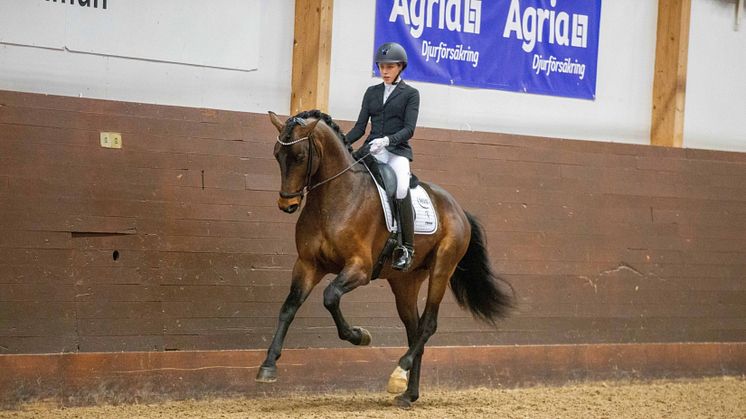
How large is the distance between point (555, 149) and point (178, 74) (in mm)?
3194

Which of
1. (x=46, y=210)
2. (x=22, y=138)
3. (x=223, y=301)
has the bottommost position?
(x=223, y=301)

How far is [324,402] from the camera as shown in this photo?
7.09 metres

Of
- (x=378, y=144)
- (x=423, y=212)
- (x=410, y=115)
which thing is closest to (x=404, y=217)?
(x=423, y=212)

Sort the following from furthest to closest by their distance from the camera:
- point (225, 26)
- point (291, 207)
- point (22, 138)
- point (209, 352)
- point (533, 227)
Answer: point (533, 227)
point (225, 26)
point (209, 352)
point (22, 138)
point (291, 207)

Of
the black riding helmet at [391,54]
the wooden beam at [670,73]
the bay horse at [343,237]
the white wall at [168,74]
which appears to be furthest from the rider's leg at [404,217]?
the wooden beam at [670,73]

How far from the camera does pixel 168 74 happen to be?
746 centimetres

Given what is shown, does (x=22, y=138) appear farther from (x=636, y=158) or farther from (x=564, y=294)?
(x=636, y=158)

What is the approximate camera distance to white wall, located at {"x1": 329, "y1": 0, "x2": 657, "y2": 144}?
27.1 ft

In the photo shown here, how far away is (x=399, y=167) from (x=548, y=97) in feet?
9.64

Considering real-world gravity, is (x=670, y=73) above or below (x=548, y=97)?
above

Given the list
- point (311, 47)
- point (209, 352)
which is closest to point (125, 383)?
point (209, 352)

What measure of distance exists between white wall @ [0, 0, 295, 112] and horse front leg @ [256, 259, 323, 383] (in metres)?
1.88

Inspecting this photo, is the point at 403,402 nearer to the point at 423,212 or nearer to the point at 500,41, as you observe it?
the point at 423,212

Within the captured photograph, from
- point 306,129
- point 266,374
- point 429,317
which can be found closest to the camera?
point 266,374
